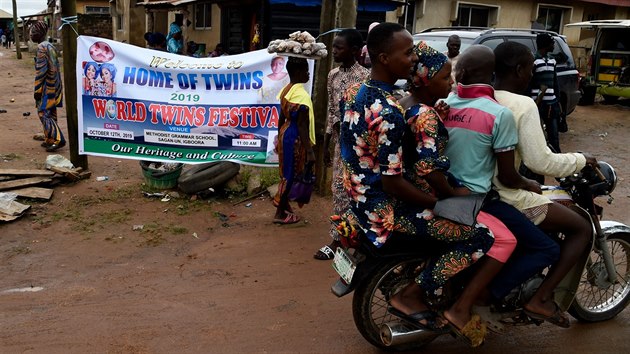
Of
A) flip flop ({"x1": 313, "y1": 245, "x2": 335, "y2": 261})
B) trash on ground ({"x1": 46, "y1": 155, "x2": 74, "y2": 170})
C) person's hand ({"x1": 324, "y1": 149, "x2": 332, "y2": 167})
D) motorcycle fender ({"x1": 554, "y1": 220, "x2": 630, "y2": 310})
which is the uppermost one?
person's hand ({"x1": 324, "y1": 149, "x2": 332, "y2": 167})

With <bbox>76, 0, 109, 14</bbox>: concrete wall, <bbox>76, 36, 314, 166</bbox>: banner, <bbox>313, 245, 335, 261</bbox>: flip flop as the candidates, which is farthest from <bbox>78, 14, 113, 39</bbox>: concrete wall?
<bbox>313, 245, 335, 261</bbox>: flip flop

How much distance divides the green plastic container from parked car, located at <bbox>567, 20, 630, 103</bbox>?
11.8m

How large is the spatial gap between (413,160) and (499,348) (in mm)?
1425

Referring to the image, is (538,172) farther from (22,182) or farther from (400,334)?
(22,182)

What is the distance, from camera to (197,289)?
4.36 meters

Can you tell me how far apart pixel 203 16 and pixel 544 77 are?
536 inches

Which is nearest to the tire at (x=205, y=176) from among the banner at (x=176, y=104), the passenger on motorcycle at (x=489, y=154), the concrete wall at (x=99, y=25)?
the banner at (x=176, y=104)

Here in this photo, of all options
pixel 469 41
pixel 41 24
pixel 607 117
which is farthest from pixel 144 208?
pixel 607 117

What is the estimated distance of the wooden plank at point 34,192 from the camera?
244 inches

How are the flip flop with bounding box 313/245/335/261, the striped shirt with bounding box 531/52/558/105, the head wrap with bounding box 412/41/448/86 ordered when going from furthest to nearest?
the striped shirt with bounding box 531/52/558/105 < the flip flop with bounding box 313/245/335/261 < the head wrap with bounding box 412/41/448/86

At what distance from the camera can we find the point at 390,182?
2912mm

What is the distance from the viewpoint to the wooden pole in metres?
6.19

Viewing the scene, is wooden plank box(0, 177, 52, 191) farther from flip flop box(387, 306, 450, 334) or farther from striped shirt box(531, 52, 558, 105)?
striped shirt box(531, 52, 558, 105)

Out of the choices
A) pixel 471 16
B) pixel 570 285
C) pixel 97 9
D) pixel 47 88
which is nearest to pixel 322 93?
pixel 570 285
